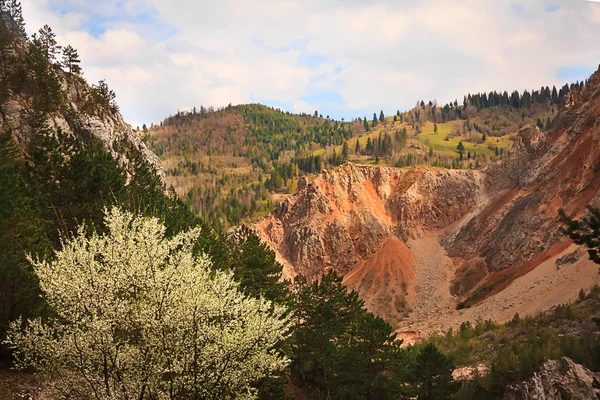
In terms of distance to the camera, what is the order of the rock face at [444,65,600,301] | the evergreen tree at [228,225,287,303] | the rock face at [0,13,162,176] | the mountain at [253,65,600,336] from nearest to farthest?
the evergreen tree at [228,225,287,303], the rock face at [0,13,162,176], the mountain at [253,65,600,336], the rock face at [444,65,600,301]

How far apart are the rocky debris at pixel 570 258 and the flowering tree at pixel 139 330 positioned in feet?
190

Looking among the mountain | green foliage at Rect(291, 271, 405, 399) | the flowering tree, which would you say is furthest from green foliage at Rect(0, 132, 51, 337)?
the mountain

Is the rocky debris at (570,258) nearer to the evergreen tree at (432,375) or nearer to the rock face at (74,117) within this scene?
the evergreen tree at (432,375)

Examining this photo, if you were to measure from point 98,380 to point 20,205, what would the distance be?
15399 mm

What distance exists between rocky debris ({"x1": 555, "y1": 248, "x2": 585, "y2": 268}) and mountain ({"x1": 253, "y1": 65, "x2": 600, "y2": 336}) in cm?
16

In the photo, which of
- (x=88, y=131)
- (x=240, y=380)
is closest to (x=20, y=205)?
(x=240, y=380)

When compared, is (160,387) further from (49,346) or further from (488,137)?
(488,137)

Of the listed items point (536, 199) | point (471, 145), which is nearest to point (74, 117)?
point (536, 199)

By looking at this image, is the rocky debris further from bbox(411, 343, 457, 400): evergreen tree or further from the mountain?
bbox(411, 343, 457, 400): evergreen tree

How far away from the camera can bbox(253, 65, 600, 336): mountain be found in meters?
68.4

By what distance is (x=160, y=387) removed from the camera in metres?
15.4

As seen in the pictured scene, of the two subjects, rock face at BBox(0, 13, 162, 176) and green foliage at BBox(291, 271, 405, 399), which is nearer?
green foliage at BBox(291, 271, 405, 399)

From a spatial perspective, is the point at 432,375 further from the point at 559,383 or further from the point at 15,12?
the point at 15,12

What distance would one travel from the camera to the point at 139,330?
15.3 m
